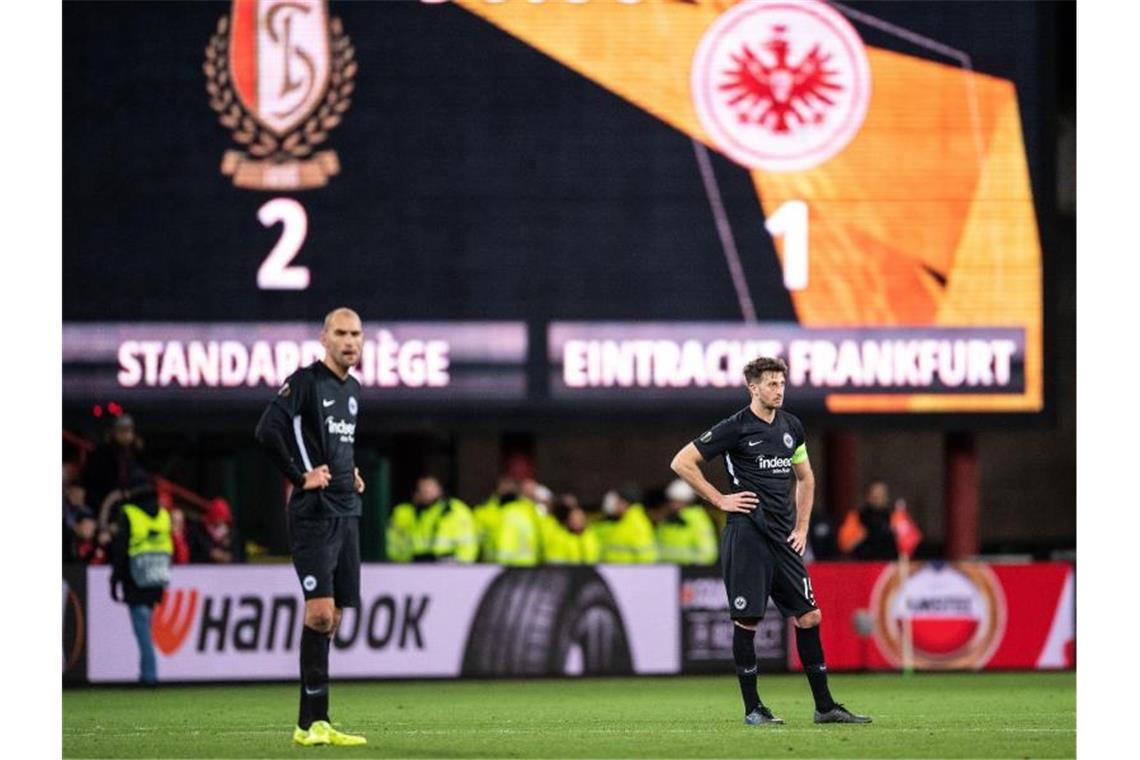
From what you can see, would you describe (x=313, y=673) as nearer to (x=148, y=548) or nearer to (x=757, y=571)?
(x=757, y=571)

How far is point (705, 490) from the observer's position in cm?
1141

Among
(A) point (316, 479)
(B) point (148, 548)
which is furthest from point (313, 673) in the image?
(B) point (148, 548)

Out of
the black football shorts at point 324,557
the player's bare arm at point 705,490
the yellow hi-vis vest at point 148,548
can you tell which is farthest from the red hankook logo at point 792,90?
the black football shorts at point 324,557

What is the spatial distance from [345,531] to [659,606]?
8.25m

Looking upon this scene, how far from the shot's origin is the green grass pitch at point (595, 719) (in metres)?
10.4

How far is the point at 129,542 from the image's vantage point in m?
17.1

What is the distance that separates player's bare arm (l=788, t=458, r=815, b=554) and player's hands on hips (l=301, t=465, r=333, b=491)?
8.49ft

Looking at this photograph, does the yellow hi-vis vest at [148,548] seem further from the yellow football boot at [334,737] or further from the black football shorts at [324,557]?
the black football shorts at [324,557]

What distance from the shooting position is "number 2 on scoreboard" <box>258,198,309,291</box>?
59.9ft

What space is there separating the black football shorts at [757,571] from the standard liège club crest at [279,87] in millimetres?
7845

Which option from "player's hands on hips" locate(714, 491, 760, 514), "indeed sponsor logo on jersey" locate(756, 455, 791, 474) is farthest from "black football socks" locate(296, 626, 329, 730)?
"indeed sponsor logo on jersey" locate(756, 455, 791, 474)

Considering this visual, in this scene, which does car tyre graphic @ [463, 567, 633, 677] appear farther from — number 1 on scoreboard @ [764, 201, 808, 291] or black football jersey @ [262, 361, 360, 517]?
black football jersey @ [262, 361, 360, 517]
